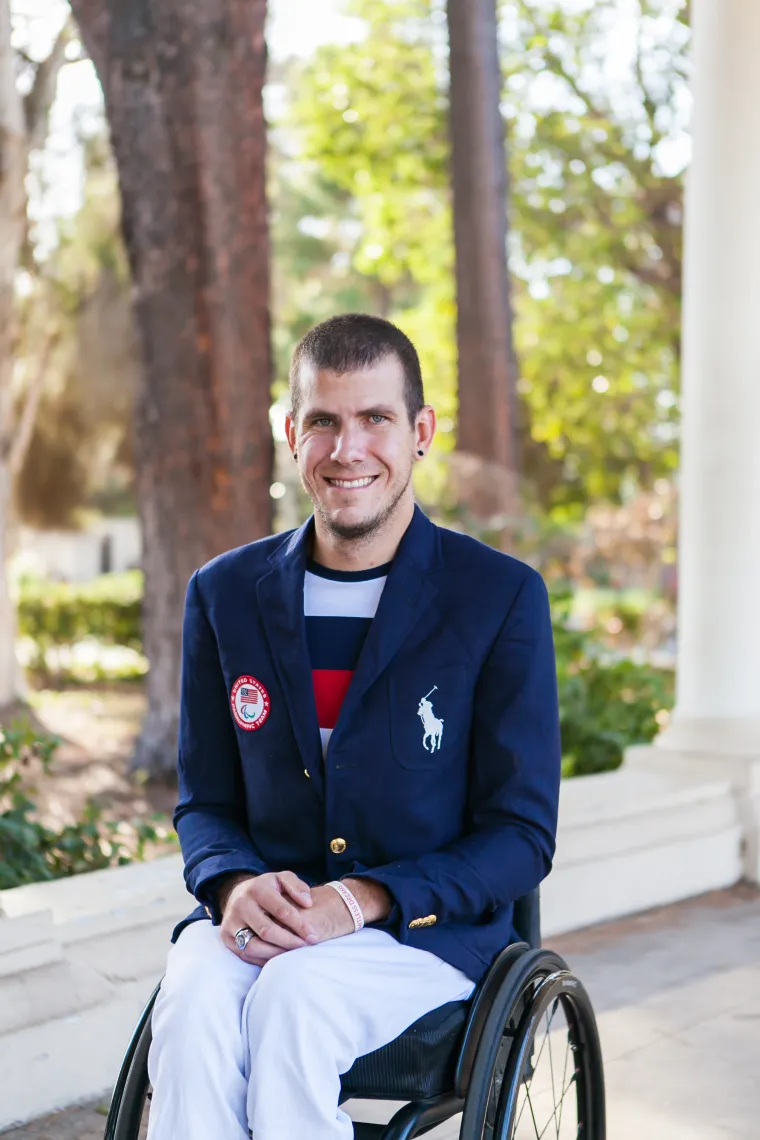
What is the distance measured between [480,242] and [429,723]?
8.95 metres

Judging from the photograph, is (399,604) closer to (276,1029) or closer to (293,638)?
(293,638)

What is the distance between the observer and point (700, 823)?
193 inches

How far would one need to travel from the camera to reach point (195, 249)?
6363 mm

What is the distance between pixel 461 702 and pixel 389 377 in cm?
52

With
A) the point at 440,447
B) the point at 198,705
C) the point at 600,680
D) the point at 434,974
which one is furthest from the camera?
the point at 440,447

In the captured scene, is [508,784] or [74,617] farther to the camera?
[74,617]

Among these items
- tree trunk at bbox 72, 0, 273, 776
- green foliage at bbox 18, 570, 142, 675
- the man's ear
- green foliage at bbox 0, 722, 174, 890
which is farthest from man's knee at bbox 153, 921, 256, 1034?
green foliage at bbox 18, 570, 142, 675

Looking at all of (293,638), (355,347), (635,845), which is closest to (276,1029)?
(293,638)

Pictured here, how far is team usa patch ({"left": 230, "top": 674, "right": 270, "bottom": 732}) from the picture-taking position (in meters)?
2.14

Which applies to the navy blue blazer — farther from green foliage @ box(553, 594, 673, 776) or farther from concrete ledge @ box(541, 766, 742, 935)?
green foliage @ box(553, 594, 673, 776)

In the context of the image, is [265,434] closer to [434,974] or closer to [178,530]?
[178,530]

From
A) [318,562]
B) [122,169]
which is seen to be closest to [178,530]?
[122,169]

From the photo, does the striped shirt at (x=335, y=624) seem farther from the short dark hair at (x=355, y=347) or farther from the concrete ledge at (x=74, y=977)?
the concrete ledge at (x=74, y=977)

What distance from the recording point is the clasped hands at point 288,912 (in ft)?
6.35
